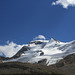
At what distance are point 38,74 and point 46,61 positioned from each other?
249ft

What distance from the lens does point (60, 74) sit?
1076 inches

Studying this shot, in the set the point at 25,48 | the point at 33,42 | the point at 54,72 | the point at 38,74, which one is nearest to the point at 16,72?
the point at 38,74

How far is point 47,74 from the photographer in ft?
87.9

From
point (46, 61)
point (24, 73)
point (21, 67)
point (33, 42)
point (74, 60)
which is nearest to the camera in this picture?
point (24, 73)

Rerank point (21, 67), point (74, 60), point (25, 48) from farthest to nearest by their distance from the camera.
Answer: point (25, 48) < point (74, 60) < point (21, 67)

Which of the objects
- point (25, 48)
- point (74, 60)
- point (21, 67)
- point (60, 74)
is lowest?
point (60, 74)

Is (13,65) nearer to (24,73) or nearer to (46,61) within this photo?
(24,73)

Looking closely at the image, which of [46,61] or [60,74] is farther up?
[46,61]

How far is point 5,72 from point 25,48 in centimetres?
14340

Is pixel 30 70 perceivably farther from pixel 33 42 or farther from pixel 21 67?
pixel 33 42

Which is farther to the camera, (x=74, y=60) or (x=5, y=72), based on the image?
(x=74, y=60)

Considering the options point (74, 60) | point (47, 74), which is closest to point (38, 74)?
point (47, 74)

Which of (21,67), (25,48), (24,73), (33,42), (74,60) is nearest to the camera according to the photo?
(24,73)

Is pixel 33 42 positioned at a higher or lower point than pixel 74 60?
higher
